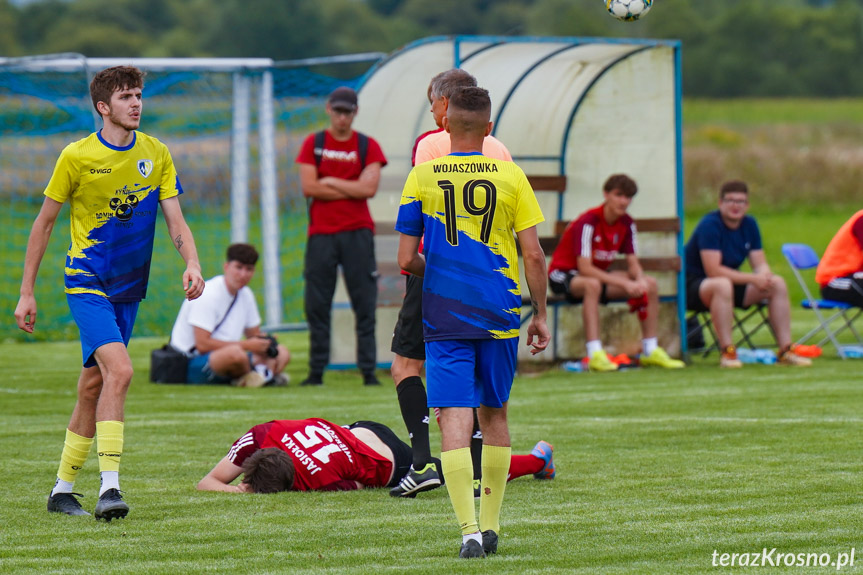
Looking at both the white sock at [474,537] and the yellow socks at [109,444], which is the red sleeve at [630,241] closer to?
the yellow socks at [109,444]

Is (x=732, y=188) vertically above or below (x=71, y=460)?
above

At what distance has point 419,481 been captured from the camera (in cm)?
650

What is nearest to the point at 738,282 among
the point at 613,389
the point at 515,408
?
the point at 613,389

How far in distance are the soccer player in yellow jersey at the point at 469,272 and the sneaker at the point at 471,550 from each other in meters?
0.07

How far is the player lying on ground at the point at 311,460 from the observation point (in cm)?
662

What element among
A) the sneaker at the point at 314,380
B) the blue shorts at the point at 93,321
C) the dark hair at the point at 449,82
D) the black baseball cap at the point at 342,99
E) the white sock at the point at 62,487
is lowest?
the sneaker at the point at 314,380

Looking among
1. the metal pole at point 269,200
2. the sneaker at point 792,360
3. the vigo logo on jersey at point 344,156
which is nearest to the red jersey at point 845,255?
the sneaker at point 792,360

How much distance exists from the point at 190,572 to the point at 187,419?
4.59m

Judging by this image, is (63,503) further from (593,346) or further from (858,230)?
(858,230)

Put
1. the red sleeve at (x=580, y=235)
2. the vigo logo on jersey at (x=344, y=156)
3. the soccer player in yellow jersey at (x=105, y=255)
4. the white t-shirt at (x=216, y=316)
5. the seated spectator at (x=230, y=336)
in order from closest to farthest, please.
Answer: the soccer player in yellow jersey at (x=105, y=255) < the seated spectator at (x=230, y=336) < the white t-shirt at (x=216, y=316) < the vigo logo on jersey at (x=344, y=156) < the red sleeve at (x=580, y=235)

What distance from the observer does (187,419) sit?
31.1 ft

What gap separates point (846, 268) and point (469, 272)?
836cm

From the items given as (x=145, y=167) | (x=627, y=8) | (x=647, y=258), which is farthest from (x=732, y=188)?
(x=145, y=167)

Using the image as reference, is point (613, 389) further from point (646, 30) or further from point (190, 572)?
point (646, 30)
